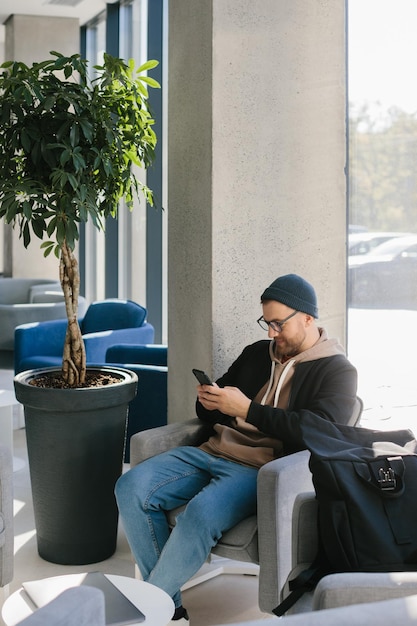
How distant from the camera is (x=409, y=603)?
1.38 m

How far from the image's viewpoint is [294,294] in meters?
3.04

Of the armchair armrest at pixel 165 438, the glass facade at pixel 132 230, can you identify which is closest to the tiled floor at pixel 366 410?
the armchair armrest at pixel 165 438

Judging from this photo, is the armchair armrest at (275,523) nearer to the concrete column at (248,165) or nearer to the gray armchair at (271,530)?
the gray armchair at (271,530)

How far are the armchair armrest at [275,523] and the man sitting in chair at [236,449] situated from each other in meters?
0.14

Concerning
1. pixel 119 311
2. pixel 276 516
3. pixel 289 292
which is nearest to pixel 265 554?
pixel 276 516

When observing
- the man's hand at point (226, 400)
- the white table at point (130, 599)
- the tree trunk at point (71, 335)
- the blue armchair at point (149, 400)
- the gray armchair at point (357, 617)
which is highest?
the tree trunk at point (71, 335)

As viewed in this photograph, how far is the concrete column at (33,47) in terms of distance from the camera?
9531 millimetres

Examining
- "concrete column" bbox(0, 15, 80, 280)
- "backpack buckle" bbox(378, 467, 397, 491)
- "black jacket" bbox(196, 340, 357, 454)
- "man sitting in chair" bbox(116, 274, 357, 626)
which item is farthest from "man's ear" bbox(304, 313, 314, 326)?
"concrete column" bbox(0, 15, 80, 280)

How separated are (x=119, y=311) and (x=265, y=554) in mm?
3771

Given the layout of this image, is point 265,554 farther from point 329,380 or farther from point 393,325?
point 393,325

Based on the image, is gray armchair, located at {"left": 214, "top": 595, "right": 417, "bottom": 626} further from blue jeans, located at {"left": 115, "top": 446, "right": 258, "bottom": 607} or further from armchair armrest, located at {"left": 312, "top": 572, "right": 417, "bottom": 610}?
blue jeans, located at {"left": 115, "top": 446, "right": 258, "bottom": 607}

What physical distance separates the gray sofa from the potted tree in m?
4.12

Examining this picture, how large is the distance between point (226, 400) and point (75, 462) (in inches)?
34.4

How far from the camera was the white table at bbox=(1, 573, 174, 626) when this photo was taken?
210 centimetres
